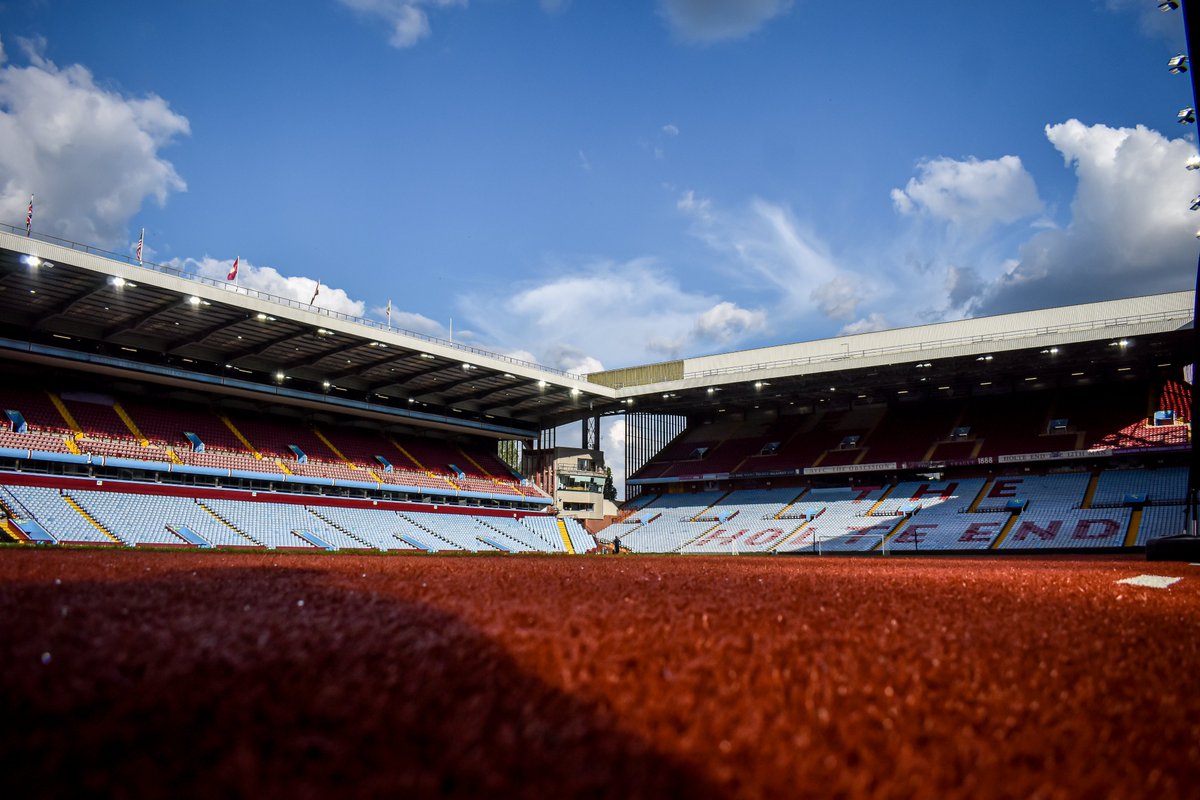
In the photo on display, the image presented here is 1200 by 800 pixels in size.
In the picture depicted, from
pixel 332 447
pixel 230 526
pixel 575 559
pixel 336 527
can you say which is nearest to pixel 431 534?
pixel 336 527

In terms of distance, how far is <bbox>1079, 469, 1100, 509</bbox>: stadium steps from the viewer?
34719mm

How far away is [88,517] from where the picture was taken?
26406 millimetres

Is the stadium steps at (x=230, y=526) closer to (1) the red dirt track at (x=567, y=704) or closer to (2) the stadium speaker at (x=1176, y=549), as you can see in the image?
(1) the red dirt track at (x=567, y=704)

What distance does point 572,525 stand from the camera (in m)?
47.0

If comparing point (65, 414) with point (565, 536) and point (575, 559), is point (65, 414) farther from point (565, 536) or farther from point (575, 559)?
point (565, 536)

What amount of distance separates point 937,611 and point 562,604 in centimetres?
277

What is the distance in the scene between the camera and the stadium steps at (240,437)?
35.8 metres

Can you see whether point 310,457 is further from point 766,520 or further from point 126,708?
point 126,708

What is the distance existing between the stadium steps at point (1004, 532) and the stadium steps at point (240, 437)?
122ft

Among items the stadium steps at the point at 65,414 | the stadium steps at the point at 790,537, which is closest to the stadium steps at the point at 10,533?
the stadium steps at the point at 65,414

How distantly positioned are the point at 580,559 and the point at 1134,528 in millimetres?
27603

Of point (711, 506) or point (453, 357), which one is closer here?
point (453, 357)

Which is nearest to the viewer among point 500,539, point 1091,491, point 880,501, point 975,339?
point 1091,491

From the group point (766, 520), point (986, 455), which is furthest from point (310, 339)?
point (986, 455)
